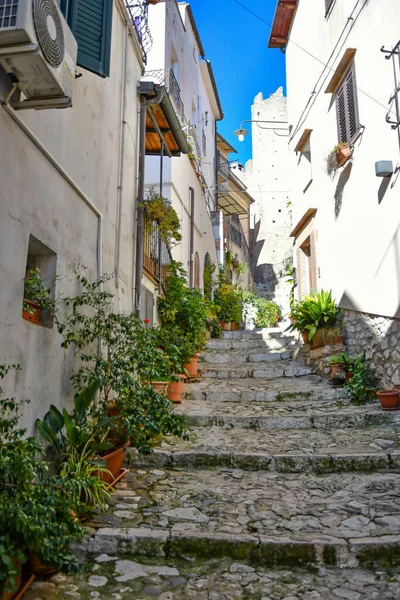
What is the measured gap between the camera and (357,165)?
26.5 feet

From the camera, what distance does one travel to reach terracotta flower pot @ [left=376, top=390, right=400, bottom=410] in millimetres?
6684

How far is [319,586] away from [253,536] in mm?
582

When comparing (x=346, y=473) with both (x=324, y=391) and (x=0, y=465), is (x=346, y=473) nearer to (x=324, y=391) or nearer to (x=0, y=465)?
(x=324, y=391)

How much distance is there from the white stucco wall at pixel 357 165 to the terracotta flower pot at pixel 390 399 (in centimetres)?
101

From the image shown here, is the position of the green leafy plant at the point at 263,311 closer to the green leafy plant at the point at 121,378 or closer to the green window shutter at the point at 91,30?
the green leafy plant at the point at 121,378

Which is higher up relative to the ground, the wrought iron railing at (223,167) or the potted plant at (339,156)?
the wrought iron railing at (223,167)

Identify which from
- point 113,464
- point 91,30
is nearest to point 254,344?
point 113,464

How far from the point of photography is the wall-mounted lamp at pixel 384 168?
662 centimetres

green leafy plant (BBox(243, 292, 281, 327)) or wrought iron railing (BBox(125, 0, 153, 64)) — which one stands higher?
wrought iron railing (BBox(125, 0, 153, 64))

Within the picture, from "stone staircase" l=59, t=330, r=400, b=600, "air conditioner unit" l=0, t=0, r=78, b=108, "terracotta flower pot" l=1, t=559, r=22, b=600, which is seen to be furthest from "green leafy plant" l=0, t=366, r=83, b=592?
"air conditioner unit" l=0, t=0, r=78, b=108

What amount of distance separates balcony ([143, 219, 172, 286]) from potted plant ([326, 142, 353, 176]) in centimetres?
324

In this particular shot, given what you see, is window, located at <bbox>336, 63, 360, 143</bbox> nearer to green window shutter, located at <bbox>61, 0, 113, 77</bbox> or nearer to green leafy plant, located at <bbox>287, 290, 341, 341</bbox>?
green leafy plant, located at <bbox>287, 290, 341, 341</bbox>

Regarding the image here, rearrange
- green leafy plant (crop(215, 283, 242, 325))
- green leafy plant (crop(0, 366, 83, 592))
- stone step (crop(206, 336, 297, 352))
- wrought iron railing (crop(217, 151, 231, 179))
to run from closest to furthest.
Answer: green leafy plant (crop(0, 366, 83, 592))
stone step (crop(206, 336, 297, 352))
green leafy plant (crop(215, 283, 242, 325))
wrought iron railing (crop(217, 151, 231, 179))

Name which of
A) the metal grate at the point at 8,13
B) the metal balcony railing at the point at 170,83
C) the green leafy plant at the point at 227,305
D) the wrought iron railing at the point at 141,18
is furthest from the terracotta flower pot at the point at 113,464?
the green leafy plant at the point at 227,305
